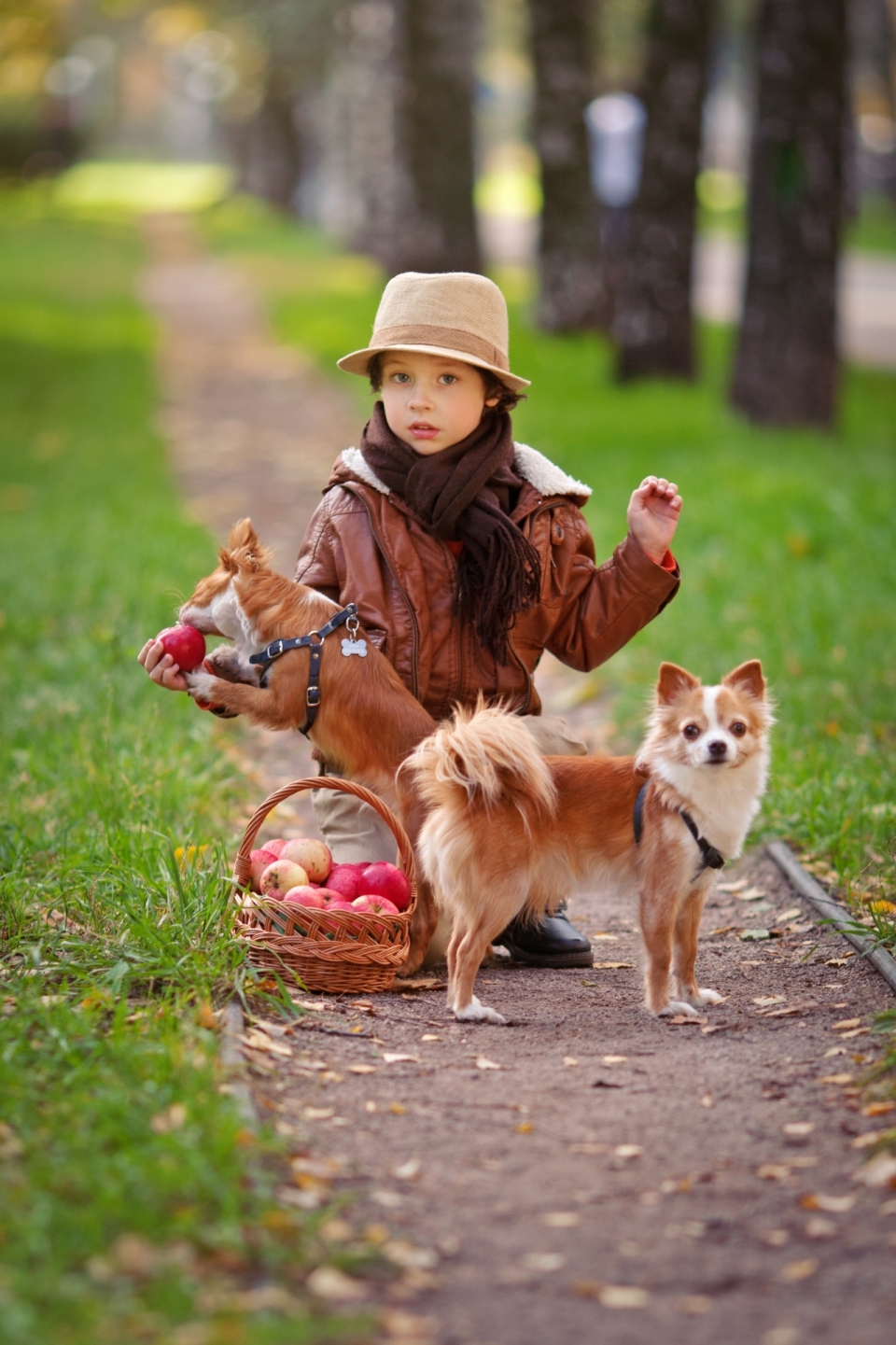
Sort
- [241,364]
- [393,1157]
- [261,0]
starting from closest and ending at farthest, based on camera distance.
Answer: [393,1157] → [241,364] → [261,0]

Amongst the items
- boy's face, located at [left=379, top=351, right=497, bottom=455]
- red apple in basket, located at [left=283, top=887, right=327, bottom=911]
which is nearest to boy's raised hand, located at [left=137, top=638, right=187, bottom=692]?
red apple in basket, located at [left=283, top=887, right=327, bottom=911]

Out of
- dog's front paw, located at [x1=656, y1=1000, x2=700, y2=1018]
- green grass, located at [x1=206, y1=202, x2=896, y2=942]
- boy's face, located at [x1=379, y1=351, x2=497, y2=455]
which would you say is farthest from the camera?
green grass, located at [x1=206, y1=202, x2=896, y2=942]

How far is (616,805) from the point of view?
4.22m

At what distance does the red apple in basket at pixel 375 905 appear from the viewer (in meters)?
4.40

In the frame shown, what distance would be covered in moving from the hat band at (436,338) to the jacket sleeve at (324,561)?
1.83 ft

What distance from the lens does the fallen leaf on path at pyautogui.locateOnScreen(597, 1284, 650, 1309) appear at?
9.04 ft

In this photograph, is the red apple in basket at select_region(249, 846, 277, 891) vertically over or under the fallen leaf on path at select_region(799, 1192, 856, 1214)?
over

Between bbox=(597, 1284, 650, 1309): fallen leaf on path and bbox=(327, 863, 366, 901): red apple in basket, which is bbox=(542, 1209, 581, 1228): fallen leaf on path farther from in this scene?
bbox=(327, 863, 366, 901): red apple in basket

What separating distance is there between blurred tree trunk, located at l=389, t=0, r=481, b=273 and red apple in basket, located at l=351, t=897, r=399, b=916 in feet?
44.7

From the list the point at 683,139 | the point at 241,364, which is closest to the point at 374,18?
the point at 241,364

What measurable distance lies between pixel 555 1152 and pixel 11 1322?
134 cm

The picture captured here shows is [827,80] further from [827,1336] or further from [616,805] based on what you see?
[827,1336]

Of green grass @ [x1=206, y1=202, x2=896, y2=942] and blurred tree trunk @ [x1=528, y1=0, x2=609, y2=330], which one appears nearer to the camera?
green grass @ [x1=206, y1=202, x2=896, y2=942]

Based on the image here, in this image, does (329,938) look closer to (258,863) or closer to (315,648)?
(258,863)
